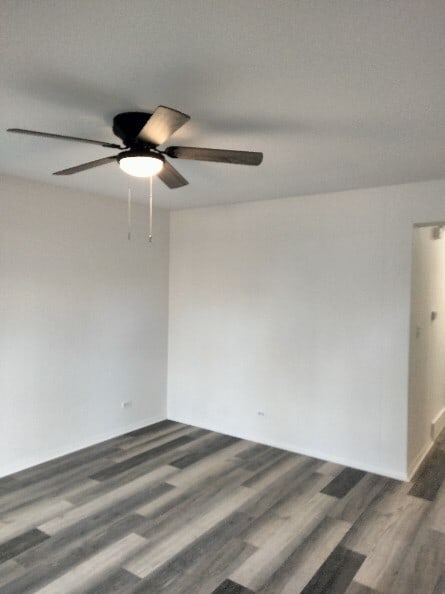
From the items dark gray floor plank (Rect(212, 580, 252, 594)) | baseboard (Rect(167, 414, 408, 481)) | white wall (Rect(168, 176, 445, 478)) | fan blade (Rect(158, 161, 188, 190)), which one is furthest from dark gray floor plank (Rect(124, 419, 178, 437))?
fan blade (Rect(158, 161, 188, 190))

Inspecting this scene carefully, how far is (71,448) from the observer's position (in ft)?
13.3

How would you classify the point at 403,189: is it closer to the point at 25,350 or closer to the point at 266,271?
the point at 266,271

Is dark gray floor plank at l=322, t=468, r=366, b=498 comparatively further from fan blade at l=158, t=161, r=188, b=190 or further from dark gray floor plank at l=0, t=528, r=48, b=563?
fan blade at l=158, t=161, r=188, b=190

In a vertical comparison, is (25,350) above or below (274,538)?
above

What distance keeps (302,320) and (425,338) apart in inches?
44.6

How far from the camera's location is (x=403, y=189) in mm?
3547

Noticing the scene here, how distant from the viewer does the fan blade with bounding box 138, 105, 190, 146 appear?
1.73 m

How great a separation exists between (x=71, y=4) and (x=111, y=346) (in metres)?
3.40

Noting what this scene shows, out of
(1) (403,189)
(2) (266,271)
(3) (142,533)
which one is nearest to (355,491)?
(3) (142,533)

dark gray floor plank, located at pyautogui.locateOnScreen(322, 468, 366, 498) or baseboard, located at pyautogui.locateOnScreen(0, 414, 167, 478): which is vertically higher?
baseboard, located at pyautogui.locateOnScreen(0, 414, 167, 478)

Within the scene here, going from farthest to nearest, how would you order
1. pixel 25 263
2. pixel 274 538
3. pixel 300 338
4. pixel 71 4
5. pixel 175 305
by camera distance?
1. pixel 175 305
2. pixel 300 338
3. pixel 25 263
4. pixel 274 538
5. pixel 71 4

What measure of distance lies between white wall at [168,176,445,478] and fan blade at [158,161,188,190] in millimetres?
1724

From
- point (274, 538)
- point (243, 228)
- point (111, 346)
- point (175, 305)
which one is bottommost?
point (274, 538)

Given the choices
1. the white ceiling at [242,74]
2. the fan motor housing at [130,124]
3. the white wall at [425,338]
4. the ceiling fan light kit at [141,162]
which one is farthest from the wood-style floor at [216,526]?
the white ceiling at [242,74]
